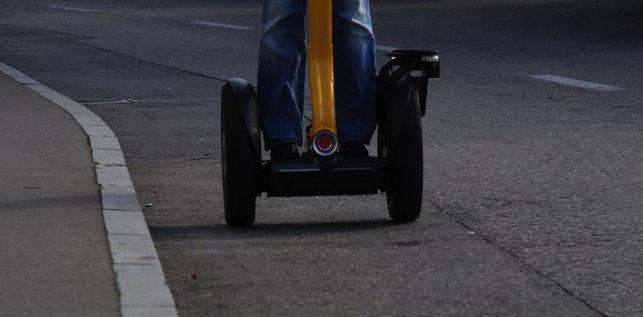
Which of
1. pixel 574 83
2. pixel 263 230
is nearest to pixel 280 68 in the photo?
pixel 263 230

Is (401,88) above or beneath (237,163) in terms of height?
above

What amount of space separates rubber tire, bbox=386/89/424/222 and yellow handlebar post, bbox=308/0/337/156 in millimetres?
242

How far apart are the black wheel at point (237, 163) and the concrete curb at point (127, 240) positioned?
13.2 inches

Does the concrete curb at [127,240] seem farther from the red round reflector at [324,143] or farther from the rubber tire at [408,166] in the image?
the rubber tire at [408,166]

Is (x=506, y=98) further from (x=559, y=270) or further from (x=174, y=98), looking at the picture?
(x=559, y=270)

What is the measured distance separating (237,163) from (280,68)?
0.47m

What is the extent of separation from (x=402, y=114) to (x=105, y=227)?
1.13 meters

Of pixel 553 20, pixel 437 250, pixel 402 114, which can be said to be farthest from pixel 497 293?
pixel 553 20

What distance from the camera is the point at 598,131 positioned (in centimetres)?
923

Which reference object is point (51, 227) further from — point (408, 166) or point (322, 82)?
point (408, 166)

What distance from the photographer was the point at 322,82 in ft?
19.8

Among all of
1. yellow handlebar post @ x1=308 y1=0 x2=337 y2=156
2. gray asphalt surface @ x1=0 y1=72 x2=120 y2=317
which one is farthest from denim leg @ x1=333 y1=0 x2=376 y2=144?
gray asphalt surface @ x1=0 y1=72 x2=120 y2=317

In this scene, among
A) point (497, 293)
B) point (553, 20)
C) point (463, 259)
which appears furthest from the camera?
point (553, 20)

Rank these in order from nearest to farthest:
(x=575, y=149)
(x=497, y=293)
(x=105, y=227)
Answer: (x=497, y=293), (x=105, y=227), (x=575, y=149)
